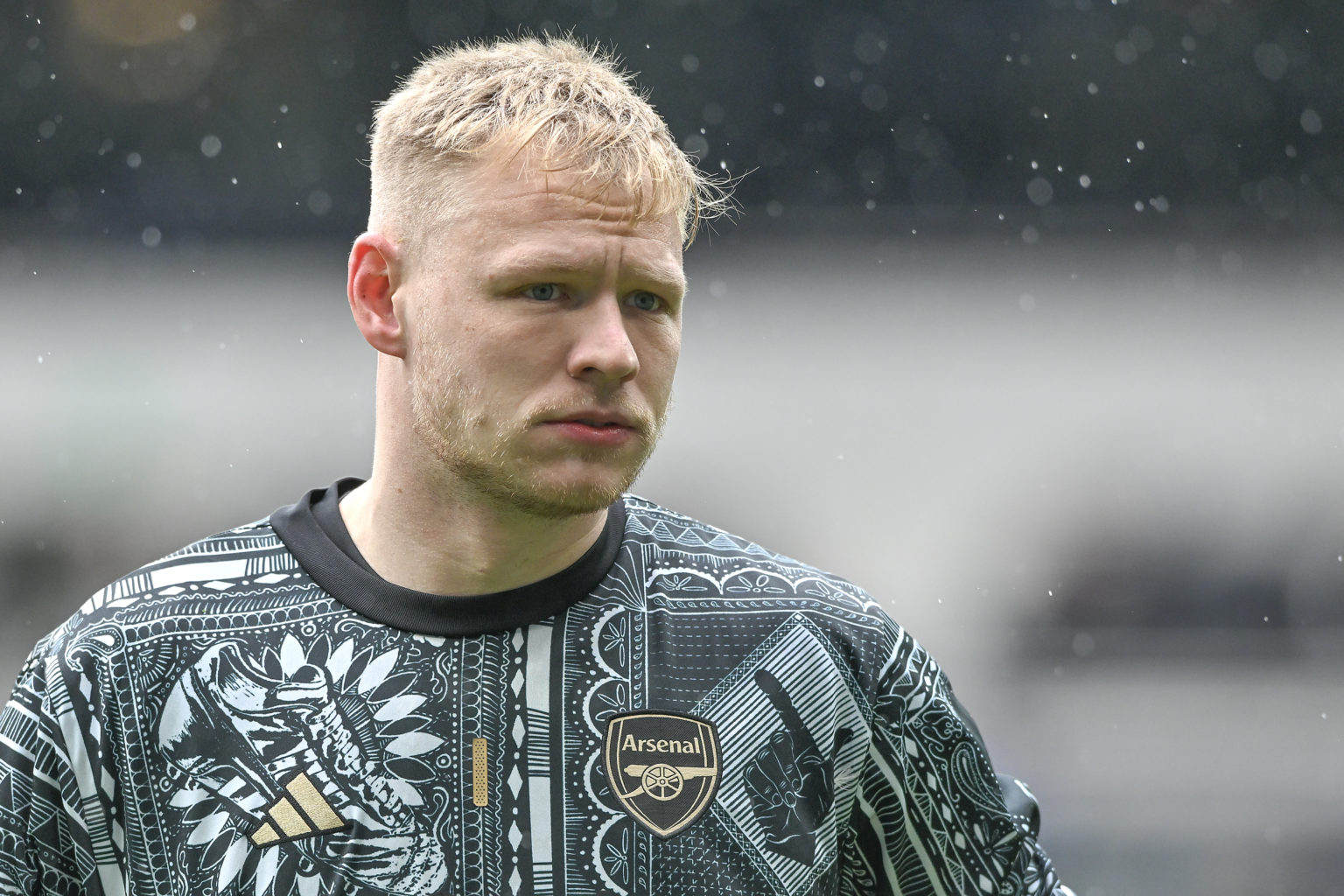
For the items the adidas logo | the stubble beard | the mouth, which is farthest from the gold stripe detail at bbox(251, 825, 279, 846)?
the mouth

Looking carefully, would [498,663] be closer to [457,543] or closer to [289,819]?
[457,543]

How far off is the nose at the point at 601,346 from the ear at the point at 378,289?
24cm

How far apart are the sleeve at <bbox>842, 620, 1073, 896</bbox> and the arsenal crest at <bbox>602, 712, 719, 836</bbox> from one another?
209 millimetres

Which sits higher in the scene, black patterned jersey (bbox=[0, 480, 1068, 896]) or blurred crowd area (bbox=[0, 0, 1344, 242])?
blurred crowd area (bbox=[0, 0, 1344, 242])

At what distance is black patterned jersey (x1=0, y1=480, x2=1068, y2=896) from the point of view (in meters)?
1.59

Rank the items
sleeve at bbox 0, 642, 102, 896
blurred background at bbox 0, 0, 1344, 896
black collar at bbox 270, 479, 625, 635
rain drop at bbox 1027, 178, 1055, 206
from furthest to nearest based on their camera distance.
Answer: rain drop at bbox 1027, 178, 1055, 206 < blurred background at bbox 0, 0, 1344, 896 < black collar at bbox 270, 479, 625, 635 < sleeve at bbox 0, 642, 102, 896

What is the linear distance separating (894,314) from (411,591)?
6.79 metres

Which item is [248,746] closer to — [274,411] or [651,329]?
[651,329]

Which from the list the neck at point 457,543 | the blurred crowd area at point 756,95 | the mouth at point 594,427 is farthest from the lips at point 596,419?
the blurred crowd area at point 756,95

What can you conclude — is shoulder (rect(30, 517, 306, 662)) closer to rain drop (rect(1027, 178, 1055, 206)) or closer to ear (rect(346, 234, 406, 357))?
ear (rect(346, 234, 406, 357))

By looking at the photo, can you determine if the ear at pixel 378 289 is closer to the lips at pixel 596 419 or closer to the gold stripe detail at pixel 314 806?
the lips at pixel 596 419

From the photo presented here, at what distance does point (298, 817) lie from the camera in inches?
62.6

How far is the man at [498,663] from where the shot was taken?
5.23 ft

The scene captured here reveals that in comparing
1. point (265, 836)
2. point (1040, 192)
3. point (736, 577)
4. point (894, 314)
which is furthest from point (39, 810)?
point (1040, 192)
